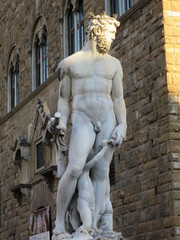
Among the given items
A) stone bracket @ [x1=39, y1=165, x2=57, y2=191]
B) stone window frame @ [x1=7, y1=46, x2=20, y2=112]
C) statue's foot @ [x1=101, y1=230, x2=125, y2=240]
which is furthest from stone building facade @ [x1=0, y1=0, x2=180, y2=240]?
statue's foot @ [x1=101, y1=230, x2=125, y2=240]

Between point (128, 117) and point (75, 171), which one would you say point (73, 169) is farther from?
point (128, 117)

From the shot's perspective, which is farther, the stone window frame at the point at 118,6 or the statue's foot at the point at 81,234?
the stone window frame at the point at 118,6

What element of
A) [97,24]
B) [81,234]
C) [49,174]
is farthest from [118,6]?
[81,234]

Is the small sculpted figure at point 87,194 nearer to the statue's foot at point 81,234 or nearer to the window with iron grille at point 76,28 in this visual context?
the statue's foot at point 81,234

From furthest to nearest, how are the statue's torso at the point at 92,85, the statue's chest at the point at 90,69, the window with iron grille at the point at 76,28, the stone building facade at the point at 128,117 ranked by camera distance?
the window with iron grille at the point at 76,28 → the stone building facade at the point at 128,117 → the statue's chest at the point at 90,69 → the statue's torso at the point at 92,85

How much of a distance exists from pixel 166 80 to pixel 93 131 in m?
4.27

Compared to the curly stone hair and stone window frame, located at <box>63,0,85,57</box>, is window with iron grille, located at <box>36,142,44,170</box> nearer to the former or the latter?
stone window frame, located at <box>63,0,85,57</box>

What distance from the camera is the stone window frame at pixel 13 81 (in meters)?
20.4

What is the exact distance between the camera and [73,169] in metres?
7.33

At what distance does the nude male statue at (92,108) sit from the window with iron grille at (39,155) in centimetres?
981

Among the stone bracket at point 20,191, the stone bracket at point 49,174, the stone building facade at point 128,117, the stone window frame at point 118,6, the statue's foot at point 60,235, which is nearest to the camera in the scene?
the statue's foot at point 60,235

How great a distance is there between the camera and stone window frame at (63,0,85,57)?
16.2 m

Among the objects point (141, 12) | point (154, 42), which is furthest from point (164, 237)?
point (141, 12)

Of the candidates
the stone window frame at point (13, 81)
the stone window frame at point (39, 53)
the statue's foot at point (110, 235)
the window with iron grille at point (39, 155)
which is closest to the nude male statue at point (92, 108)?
the statue's foot at point (110, 235)
